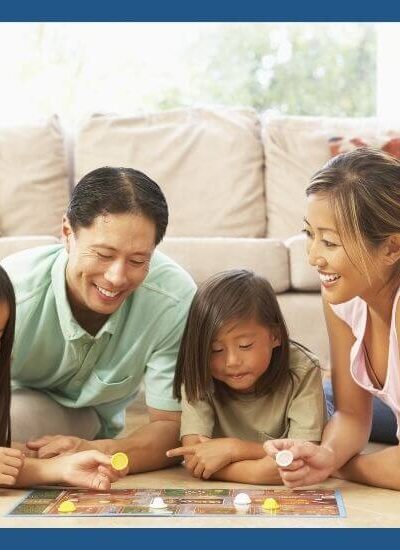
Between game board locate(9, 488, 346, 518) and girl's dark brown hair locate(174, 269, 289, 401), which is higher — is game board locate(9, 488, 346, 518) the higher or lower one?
the lower one

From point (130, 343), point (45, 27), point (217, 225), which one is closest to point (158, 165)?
point (217, 225)

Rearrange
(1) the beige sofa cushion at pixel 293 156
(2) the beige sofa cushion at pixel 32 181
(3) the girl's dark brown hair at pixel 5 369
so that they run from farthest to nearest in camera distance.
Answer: (1) the beige sofa cushion at pixel 293 156 < (2) the beige sofa cushion at pixel 32 181 < (3) the girl's dark brown hair at pixel 5 369

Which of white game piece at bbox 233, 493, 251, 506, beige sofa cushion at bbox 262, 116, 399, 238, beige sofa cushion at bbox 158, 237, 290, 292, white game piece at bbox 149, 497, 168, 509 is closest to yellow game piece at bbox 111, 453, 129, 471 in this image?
white game piece at bbox 149, 497, 168, 509

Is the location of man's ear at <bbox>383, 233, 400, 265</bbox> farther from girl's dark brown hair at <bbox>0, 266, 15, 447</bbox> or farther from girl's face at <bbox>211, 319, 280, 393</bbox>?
girl's dark brown hair at <bbox>0, 266, 15, 447</bbox>

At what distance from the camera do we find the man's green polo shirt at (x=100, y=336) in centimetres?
236

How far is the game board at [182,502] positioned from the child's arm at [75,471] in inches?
1.0

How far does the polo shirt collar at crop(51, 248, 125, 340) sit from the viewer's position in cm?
233

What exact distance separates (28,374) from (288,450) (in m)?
0.69

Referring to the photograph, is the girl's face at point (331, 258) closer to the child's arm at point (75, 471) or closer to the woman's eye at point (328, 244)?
the woman's eye at point (328, 244)

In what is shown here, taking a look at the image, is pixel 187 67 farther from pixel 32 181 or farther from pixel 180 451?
pixel 180 451

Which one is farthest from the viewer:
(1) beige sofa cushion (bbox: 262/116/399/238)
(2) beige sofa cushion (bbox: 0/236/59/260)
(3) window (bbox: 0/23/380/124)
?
(3) window (bbox: 0/23/380/124)

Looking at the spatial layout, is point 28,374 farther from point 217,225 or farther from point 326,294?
point 217,225

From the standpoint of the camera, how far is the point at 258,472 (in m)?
2.21

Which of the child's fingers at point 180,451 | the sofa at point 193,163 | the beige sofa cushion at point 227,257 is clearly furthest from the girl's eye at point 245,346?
the sofa at point 193,163
